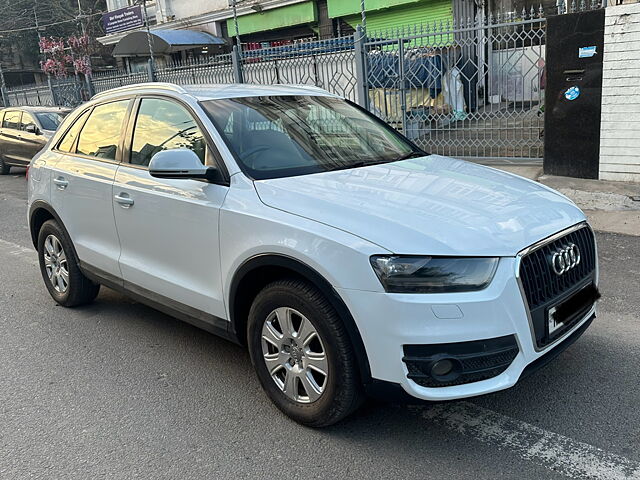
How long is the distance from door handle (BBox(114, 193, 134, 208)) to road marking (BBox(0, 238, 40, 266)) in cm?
314

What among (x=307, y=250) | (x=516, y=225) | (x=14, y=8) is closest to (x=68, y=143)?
(x=307, y=250)

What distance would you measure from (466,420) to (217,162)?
197cm

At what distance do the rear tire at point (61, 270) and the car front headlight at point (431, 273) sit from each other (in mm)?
3111

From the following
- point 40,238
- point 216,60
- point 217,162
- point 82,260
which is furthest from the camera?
point 216,60

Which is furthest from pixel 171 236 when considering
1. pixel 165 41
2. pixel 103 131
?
pixel 165 41

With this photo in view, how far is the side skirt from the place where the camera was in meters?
3.42

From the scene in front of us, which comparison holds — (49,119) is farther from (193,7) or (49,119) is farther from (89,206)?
(193,7)

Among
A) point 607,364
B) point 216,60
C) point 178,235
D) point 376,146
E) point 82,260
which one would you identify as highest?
point 216,60

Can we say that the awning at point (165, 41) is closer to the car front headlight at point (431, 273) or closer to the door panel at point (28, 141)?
the door panel at point (28, 141)

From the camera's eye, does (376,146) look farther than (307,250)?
Yes

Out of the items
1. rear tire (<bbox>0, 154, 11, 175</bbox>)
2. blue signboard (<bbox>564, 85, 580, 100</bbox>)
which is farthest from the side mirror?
rear tire (<bbox>0, 154, 11, 175</bbox>)

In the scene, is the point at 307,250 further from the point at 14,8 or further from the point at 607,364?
the point at 14,8

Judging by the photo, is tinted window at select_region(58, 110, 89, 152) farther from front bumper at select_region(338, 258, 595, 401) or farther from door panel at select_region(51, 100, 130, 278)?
front bumper at select_region(338, 258, 595, 401)

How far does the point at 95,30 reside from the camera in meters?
31.3
